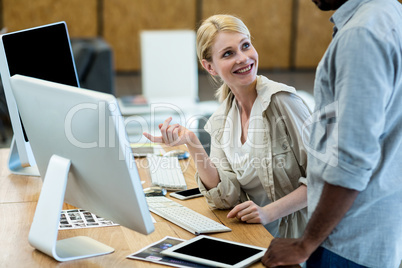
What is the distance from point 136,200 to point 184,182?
0.83m

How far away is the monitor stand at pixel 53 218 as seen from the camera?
4.66 feet

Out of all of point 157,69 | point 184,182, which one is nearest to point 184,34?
point 157,69

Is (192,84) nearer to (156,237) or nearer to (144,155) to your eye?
(144,155)

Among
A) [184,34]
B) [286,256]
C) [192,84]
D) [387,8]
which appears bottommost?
[192,84]

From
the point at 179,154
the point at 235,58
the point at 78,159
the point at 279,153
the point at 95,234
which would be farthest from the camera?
the point at 179,154

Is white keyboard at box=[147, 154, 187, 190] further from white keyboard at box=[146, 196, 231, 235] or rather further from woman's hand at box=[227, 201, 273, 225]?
woman's hand at box=[227, 201, 273, 225]

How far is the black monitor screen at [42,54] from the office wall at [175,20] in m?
7.16

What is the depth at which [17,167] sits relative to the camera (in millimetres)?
2314

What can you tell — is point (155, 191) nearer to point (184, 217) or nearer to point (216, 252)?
point (184, 217)

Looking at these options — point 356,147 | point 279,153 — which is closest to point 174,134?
point 279,153

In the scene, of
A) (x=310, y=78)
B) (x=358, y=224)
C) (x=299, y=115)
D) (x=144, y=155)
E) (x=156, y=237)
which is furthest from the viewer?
(x=310, y=78)

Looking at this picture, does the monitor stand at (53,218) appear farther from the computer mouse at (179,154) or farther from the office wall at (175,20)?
the office wall at (175,20)

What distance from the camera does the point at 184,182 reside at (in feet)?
6.99

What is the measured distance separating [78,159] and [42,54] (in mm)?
930
